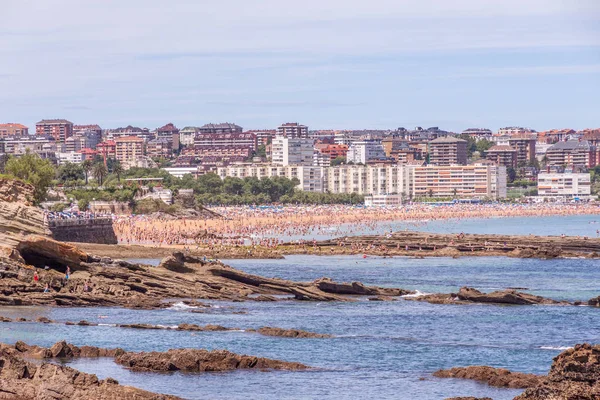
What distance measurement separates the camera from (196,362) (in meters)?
28.6

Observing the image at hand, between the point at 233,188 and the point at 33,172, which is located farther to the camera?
the point at 233,188

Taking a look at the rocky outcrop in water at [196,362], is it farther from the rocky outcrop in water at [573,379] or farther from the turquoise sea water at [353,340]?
the rocky outcrop in water at [573,379]

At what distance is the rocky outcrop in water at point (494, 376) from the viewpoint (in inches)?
1055

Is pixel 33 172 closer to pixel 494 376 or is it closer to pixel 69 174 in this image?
pixel 494 376

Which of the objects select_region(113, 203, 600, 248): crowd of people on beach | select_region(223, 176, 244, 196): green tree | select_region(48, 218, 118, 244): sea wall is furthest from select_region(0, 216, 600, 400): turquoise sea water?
select_region(223, 176, 244, 196): green tree

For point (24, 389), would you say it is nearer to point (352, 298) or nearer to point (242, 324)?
point (242, 324)

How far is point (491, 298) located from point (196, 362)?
20.0 metres

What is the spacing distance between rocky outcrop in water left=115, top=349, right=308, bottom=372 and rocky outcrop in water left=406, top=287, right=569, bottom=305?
696 inches

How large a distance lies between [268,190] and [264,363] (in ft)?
559

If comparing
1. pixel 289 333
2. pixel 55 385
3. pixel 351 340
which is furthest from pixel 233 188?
pixel 55 385

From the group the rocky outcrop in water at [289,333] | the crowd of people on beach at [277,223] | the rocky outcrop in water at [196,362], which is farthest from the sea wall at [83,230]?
the rocky outcrop in water at [196,362]

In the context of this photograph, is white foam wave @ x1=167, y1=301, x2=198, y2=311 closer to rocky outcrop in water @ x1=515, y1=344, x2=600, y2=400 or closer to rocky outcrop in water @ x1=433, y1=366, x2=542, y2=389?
rocky outcrop in water @ x1=433, y1=366, x2=542, y2=389

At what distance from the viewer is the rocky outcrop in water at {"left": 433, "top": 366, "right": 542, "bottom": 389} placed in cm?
2680

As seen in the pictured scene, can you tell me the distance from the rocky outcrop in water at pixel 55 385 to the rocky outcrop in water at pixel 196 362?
4.59m
